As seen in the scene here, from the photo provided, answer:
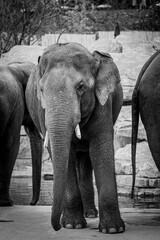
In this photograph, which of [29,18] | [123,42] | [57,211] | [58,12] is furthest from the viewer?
[58,12]

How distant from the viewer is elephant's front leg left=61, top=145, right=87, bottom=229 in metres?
6.44

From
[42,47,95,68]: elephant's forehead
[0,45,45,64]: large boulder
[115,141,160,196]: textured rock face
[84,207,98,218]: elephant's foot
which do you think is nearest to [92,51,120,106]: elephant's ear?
[42,47,95,68]: elephant's forehead

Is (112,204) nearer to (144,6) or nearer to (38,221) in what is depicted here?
(38,221)

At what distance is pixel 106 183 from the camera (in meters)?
6.29

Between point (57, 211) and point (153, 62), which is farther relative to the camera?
point (153, 62)

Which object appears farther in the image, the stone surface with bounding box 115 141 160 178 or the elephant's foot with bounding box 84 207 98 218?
the stone surface with bounding box 115 141 160 178

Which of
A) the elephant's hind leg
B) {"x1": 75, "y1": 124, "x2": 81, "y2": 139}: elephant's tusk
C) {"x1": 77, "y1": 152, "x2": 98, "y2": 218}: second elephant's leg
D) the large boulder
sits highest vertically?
{"x1": 75, "y1": 124, "x2": 81, "y2": 139}: elephant's tusk

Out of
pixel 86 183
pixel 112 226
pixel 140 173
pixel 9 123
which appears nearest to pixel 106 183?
pixel 112 226

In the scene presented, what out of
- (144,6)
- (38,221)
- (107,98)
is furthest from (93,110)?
(144,6)

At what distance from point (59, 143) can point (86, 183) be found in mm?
1844

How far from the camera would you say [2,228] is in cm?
659

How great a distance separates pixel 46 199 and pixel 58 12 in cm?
1012

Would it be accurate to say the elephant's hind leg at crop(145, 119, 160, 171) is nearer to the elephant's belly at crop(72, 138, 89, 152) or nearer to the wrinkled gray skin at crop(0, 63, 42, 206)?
the elephant's belly at crop(72, 138, 89, 152)

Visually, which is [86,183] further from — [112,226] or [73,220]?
[112,226]
